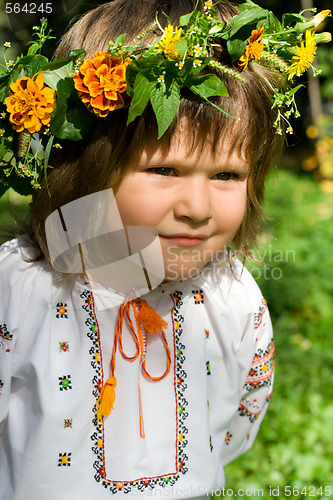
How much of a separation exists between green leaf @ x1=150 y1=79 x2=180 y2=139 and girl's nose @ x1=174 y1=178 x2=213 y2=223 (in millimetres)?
166

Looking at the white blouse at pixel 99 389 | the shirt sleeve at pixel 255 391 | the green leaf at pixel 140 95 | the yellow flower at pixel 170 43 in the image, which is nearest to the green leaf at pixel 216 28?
the yellow flower at pixel 170 43

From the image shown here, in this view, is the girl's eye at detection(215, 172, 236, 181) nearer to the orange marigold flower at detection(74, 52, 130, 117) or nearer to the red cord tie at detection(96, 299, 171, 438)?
the orange marigold flower at detection(74, 52, 130, 117)

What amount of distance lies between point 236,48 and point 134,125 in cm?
31

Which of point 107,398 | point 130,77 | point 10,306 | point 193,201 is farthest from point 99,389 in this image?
point 130,77

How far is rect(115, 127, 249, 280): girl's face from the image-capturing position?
131 centimetres

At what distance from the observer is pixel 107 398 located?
1.48 metres

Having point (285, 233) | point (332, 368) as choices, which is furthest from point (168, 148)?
point (285, 233)

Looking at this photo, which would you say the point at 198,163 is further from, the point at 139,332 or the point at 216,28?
the point at 139,332

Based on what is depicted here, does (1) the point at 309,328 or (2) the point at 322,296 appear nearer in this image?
(1) the point at 309,328

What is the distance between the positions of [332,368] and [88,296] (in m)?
1.83

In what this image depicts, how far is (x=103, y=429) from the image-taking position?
1.55 metres

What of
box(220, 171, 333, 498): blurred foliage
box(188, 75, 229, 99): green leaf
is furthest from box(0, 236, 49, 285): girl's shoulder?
box(220, 171, 333, 498): blurred foliage

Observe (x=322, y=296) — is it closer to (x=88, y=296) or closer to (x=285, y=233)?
(x=285, y=233)

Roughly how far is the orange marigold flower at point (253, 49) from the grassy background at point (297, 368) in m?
0.70
